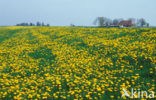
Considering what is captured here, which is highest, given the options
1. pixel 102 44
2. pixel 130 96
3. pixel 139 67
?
pixel 102 44

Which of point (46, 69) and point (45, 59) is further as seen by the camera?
point (45, 59)

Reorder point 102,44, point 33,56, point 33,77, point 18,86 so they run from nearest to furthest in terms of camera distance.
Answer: point 18,86 → point 33,77 → point 33,56 → point 102,44

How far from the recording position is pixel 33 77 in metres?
8.18

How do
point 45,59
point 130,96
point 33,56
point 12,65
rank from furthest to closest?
1. point 33,56
2. point 45,59
3. point 12,65
4. point 130,96

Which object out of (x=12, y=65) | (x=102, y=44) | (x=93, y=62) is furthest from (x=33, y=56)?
(x=102, y=44)

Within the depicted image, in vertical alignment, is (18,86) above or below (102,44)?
below

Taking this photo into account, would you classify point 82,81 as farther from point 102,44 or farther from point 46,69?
point 102,44

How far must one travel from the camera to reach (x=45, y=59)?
1100cm

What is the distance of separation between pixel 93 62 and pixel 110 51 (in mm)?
2174

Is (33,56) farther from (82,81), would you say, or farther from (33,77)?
(82,81)

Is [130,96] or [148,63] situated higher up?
[148,63]

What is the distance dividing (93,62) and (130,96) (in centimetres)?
421

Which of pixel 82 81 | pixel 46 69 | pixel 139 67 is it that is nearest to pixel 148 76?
pixel 139 67

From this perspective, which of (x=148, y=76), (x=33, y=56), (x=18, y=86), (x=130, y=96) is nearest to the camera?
(x=130, y=96)
